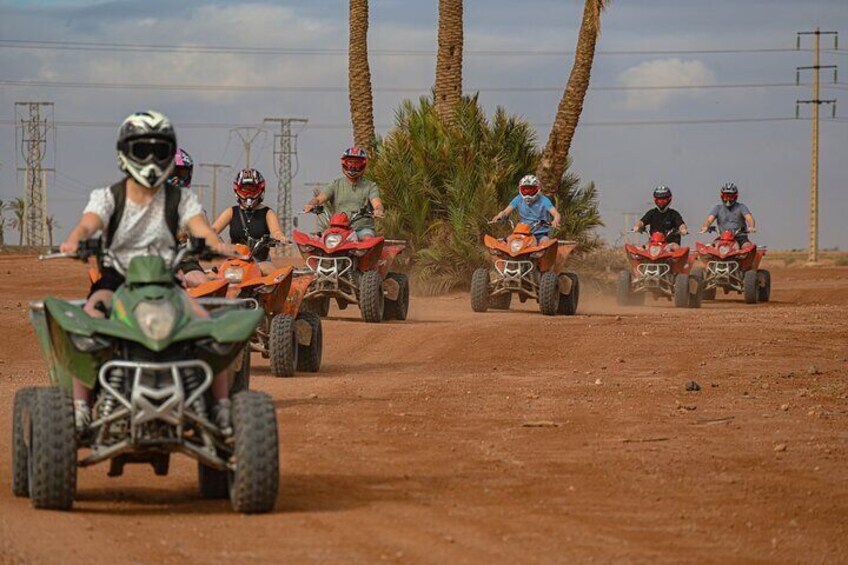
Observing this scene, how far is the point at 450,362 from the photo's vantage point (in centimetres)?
1928

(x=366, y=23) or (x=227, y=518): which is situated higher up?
(x=366, y=23)

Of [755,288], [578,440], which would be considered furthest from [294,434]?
[755,288]

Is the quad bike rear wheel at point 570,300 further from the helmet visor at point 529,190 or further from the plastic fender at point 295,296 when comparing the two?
the plastic fender at point 295,296

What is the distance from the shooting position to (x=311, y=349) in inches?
675

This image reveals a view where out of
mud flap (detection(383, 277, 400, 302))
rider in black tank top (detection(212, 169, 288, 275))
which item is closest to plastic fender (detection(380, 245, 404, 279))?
mud flap (detection(383, 277, 400, 302))

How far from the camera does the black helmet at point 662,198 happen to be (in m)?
31.1

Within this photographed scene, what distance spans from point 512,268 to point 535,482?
15.4 meters

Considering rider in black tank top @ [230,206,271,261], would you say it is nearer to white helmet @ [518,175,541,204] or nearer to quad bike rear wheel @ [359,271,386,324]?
quad bike rear wheel @ [359,271,386,324]

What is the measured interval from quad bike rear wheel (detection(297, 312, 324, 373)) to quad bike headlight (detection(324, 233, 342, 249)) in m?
5.38

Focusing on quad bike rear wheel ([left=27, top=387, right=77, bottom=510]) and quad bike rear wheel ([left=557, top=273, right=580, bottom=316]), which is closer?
quad bike rear wheel ([left=27, top=387, right=77, bottom=510])

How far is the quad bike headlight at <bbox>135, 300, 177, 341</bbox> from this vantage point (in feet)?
28.9

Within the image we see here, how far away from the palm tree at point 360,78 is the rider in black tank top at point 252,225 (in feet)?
61.9

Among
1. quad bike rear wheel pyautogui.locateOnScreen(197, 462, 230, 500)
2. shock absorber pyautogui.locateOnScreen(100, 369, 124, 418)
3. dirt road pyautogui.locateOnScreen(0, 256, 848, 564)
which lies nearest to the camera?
dirt road pyautogui.locateOnScreen(0, 256, 848, 564)

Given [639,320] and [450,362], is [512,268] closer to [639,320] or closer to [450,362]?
[639,320]
